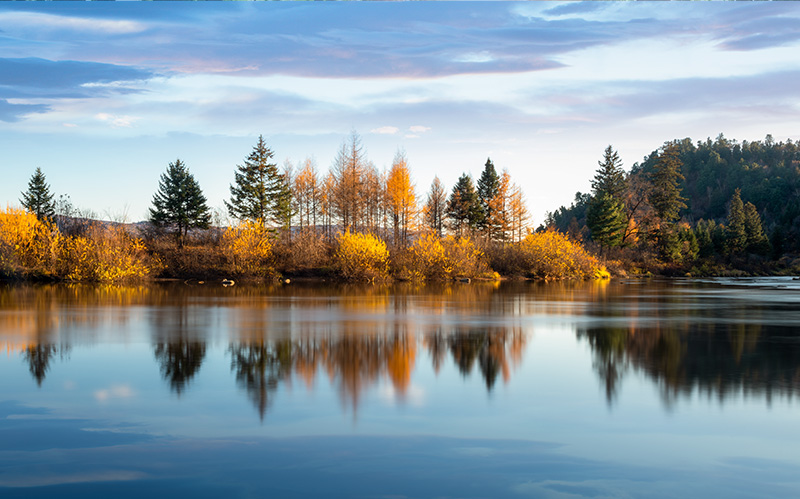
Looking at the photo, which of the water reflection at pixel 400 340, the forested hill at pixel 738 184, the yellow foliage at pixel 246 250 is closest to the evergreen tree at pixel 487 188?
the forested hill at pixel 738 184

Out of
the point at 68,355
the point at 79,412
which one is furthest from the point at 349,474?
the point at 68,355

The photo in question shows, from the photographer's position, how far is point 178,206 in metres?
58.7

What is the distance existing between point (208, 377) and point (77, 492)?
4.76m

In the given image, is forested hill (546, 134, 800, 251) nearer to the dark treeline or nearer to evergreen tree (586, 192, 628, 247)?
the dark treeline

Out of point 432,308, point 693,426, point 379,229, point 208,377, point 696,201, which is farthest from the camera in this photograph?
point 696,201

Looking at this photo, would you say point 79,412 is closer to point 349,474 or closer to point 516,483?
point 349,474

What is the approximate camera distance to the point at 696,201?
14150cm

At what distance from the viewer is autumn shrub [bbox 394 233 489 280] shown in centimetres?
4859

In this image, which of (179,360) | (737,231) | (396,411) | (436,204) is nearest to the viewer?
(396,411)

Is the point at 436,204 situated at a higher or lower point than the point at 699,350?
higher

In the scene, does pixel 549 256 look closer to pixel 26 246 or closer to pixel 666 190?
pixel 666 190

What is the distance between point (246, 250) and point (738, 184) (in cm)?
11688

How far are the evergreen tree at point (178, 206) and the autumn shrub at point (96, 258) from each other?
14.3 metres

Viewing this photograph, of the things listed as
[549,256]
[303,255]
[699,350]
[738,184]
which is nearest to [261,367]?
[699,350]
